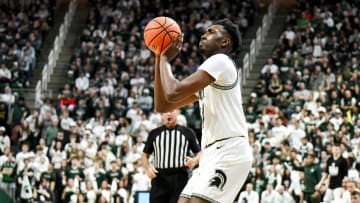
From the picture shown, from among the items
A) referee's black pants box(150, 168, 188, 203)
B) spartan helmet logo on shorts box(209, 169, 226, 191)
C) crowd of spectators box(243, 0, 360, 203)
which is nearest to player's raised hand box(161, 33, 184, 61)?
spartan helmet logo on shorts box(209, 169, 226, 191)

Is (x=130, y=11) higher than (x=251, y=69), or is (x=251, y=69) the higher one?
(x=130, y=11)

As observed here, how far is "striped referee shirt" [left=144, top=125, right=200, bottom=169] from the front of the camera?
9430 mm

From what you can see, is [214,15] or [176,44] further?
[214,15]

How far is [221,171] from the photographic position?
542cm

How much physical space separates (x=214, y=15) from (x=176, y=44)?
2050 centimetres

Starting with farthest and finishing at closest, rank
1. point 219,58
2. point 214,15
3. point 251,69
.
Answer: point 214,15, point 251,69, point 219,58

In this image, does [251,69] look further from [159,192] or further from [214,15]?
[159,192]

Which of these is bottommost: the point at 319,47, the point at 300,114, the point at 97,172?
the point at 97,172

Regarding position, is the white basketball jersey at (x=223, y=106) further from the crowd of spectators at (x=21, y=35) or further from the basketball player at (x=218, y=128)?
the crowd of spectators at (x=21, y=35)

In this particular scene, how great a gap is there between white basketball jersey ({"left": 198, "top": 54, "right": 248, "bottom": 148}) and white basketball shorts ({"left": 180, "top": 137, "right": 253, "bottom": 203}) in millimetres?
69

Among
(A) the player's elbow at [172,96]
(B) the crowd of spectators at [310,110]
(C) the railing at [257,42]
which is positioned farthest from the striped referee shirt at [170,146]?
(C) the railing at [257,42]

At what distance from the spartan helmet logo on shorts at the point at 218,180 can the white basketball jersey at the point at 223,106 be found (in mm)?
243

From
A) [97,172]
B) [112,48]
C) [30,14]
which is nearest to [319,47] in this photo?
[112,48]

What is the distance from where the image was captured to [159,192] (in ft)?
29.9
